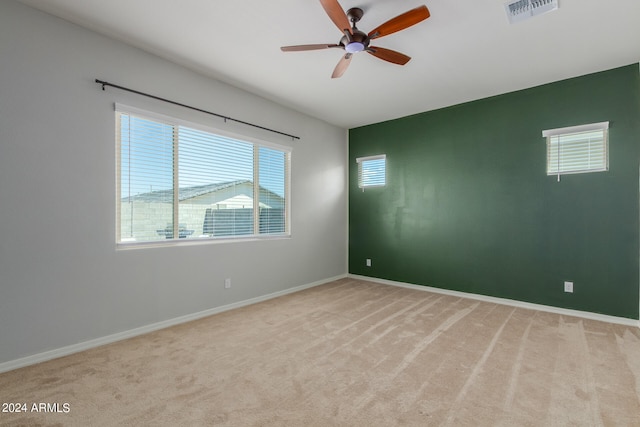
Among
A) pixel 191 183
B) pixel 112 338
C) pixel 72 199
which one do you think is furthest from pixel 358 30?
pixel 112 338

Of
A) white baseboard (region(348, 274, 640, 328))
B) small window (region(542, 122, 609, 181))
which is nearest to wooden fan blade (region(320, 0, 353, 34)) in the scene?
small window (region(542, 122, 609, 181))

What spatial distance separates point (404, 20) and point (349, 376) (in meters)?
2.63

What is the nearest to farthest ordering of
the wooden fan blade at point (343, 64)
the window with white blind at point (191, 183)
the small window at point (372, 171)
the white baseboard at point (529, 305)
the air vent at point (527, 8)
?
the air vent at point (527, 8)
the wooden fan blade at point (343, 64)
the window with white blind at point (191, 183)
the white baseboard at point (529, 305)
the small window at point (372, 171)

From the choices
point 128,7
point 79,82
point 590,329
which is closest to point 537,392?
point 590,329

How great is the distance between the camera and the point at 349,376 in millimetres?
2182

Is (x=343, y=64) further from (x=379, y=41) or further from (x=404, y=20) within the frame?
(x=404, y=20)

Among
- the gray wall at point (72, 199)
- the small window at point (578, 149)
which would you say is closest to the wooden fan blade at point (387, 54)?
the gray wall at point (72, 199)

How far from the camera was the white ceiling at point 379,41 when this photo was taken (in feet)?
7.75

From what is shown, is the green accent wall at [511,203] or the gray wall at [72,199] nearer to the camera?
the gray wall at [72,199]

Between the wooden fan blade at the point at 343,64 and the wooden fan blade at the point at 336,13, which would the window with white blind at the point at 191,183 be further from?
the wooden fan blade at the point at 336,13

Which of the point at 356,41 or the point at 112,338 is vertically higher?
the point at 356,41

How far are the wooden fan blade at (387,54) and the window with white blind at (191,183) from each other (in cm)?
212

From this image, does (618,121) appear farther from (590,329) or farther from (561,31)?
(590,329)

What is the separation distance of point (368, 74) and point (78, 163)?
307cm
